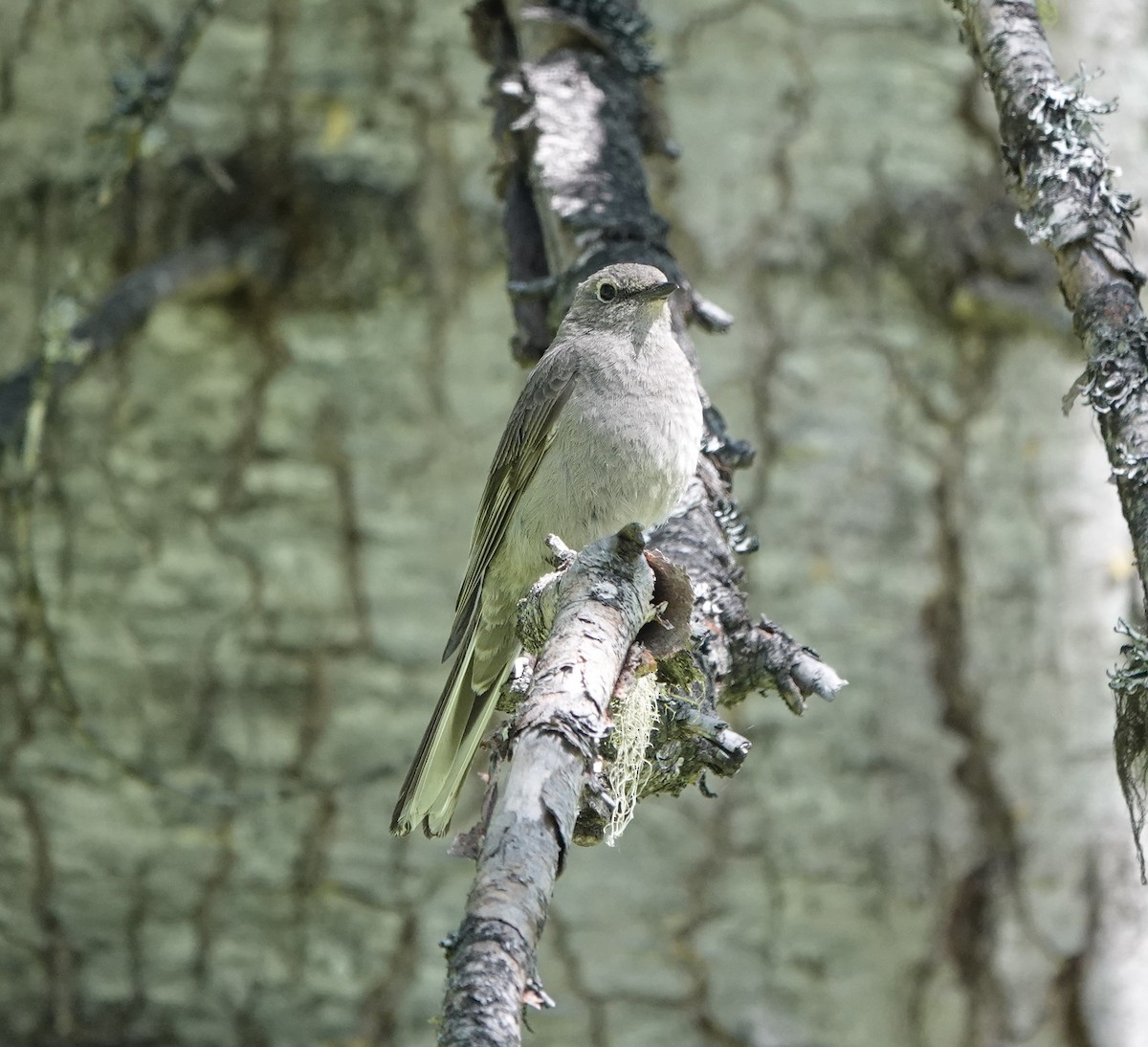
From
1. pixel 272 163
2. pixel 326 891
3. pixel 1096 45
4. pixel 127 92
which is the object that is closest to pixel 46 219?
pixel 272 163

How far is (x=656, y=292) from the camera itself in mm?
2848

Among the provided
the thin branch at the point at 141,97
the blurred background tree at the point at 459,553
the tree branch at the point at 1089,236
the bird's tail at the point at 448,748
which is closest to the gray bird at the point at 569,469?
the bird's tail at the point at 448,748

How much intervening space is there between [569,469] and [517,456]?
0.21m

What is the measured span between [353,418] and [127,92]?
1058 millimetres

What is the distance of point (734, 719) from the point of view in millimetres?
3805

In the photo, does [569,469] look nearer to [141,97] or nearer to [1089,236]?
[1089,236]

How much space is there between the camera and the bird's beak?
2.83 m

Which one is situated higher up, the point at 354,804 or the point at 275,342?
the point at 275,342

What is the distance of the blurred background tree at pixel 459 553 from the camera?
12.6ft

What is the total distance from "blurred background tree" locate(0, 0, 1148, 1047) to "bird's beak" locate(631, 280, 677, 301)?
106 centimetres

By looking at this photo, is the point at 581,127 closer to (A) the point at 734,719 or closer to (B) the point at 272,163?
(B) the point at 272,163

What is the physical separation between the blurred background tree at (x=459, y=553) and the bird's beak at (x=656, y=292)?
41.8 inches

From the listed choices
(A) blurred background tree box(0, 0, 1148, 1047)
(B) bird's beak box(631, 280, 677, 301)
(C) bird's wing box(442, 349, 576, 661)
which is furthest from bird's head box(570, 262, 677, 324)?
(A) blurred background tree box(0, 0, 1148, 1047)

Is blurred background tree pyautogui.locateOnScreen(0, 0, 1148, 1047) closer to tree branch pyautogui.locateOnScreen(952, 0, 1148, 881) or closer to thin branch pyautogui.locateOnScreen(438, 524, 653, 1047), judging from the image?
tree branch pyautogui.locateOnScreen(952, 0, 1148, 881)
